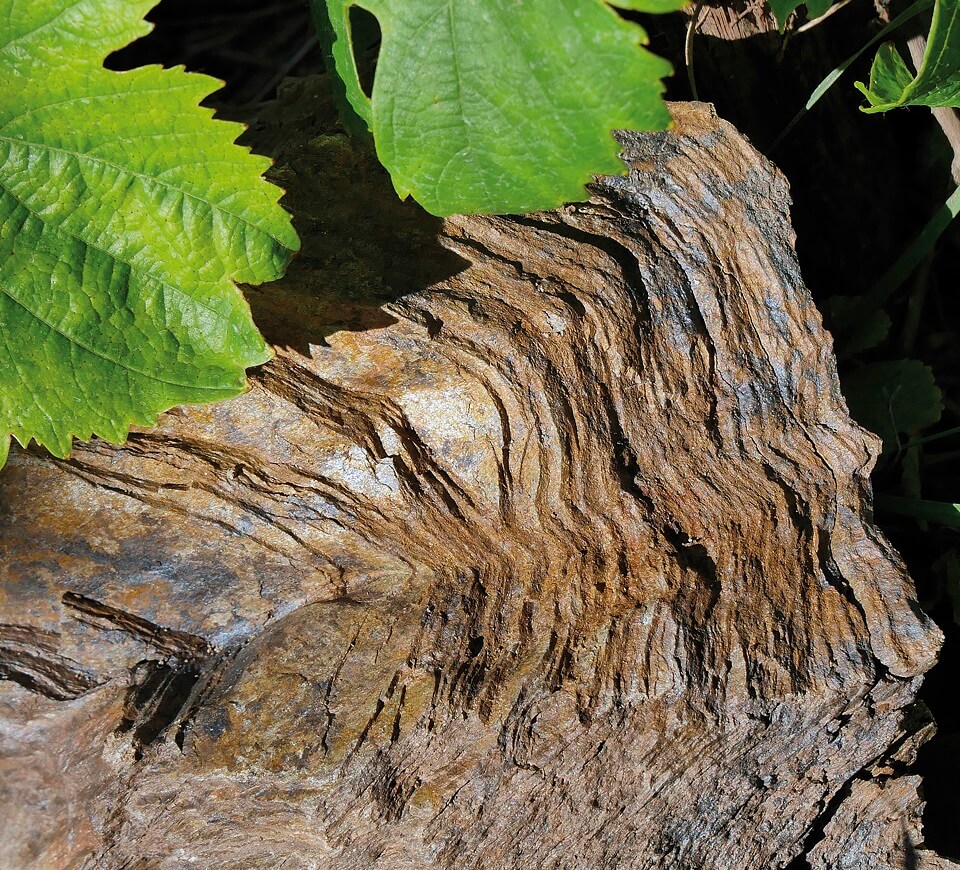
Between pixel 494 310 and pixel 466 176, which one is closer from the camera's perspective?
pixel 466 176

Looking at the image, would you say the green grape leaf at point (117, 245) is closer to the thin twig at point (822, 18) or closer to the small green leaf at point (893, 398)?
the thin twig at point (822, 18)

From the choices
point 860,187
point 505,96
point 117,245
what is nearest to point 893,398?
point 860,187

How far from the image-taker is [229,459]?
1.61 metres

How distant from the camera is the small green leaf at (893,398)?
2398 millimetres

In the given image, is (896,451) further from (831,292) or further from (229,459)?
(229,459)

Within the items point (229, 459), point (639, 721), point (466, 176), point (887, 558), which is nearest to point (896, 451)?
point (887, 558)

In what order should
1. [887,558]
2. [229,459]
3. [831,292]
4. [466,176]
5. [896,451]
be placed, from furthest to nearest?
[831,292] < [896,451] < [887,558] < [229,459] < [466,176]

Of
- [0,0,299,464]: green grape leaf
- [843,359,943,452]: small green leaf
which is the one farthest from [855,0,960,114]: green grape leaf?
[0,0,299,464]: green grape leaf

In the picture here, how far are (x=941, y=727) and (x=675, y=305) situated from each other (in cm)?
154

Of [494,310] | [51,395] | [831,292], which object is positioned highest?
[831,292]

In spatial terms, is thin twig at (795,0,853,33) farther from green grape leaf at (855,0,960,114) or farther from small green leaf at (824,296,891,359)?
small green leaf at (824,296,891,359)

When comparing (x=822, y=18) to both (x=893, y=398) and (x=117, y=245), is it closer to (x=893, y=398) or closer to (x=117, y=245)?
(x=893, y=398)

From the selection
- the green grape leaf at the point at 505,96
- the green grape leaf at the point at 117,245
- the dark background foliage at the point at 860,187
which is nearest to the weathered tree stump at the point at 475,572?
the green grape leaf at the point at 117,245

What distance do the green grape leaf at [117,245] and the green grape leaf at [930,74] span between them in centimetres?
118
